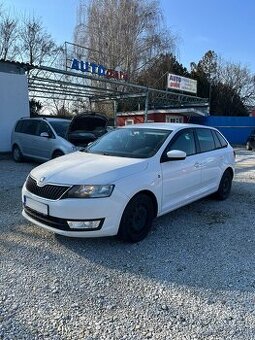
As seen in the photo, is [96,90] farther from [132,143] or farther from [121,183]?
[121,183]

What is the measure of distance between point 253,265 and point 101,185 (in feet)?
6.55

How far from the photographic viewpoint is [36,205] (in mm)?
4445

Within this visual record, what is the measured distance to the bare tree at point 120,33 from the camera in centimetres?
2900

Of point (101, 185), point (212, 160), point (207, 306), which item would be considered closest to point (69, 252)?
point (101, 185)

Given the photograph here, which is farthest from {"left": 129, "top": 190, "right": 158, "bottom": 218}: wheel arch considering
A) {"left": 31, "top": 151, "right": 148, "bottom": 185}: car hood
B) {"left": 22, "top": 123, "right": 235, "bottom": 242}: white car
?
{"left": 31, "top": 151, "right": 148, "bottom": 185}: car hood

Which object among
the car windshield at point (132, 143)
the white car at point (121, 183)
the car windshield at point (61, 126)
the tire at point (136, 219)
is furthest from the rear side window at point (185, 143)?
the car windshield at point (61, 126)

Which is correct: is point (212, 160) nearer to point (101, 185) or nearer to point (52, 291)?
point (101, 185)

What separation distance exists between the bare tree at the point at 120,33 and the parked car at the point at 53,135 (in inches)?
697

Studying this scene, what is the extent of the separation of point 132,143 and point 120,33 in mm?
26125

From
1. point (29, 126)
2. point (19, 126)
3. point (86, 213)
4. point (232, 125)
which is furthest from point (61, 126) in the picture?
point (232, 125)

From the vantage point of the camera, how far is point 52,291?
3.44m

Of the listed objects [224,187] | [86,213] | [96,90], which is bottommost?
[224,187]

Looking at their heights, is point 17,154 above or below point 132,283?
above

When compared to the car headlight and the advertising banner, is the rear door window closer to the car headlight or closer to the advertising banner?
the car headlight
